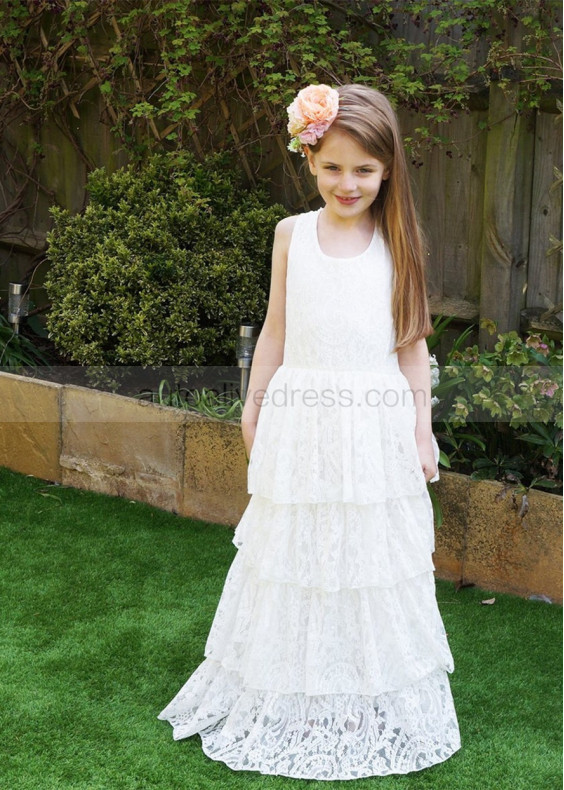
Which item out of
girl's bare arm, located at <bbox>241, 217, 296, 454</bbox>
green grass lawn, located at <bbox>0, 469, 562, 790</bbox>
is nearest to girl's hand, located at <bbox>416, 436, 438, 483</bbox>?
girl's bare arm, located at <bbox>241, 217, 296, 454</bbox>

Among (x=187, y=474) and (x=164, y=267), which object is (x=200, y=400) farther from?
(x=164, y=267)

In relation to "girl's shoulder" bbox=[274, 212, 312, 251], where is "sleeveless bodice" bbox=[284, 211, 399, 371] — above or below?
below

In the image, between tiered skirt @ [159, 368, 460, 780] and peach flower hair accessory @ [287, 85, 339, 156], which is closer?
peach flower hair accessory @ [287, 85, 339, 156]

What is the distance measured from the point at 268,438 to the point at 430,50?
214 cm

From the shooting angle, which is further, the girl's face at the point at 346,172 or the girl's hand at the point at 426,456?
the girl's hand at the point at 426,456

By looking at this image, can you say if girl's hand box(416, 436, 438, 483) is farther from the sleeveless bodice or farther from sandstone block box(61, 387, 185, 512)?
sandstone block box(61, 387, 185, 512)

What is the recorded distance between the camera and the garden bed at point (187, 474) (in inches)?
121

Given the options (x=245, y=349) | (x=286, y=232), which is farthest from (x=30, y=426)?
(x=286, y=232)

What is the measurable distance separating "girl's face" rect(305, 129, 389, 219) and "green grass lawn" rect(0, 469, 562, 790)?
1.31m

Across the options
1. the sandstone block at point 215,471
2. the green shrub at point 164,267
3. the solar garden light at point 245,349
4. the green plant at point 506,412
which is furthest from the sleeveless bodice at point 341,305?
the green shrub at point 164,267

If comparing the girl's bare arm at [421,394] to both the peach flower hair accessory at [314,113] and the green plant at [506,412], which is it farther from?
the green plant at [506,412]

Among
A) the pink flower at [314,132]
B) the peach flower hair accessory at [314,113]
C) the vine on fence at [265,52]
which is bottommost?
the pink flower at [314,132]

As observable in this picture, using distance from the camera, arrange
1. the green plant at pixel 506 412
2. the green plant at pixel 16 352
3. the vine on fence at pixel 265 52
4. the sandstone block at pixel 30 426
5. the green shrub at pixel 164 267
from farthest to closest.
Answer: the green plant at pixel 16 352 → the sandstone block at pixel 30 426 → the green shrub at pixel 164 267 → the vine on fence at pixel 265 52 → the green plant at pixel 506 412

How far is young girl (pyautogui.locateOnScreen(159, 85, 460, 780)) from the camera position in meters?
2.22
